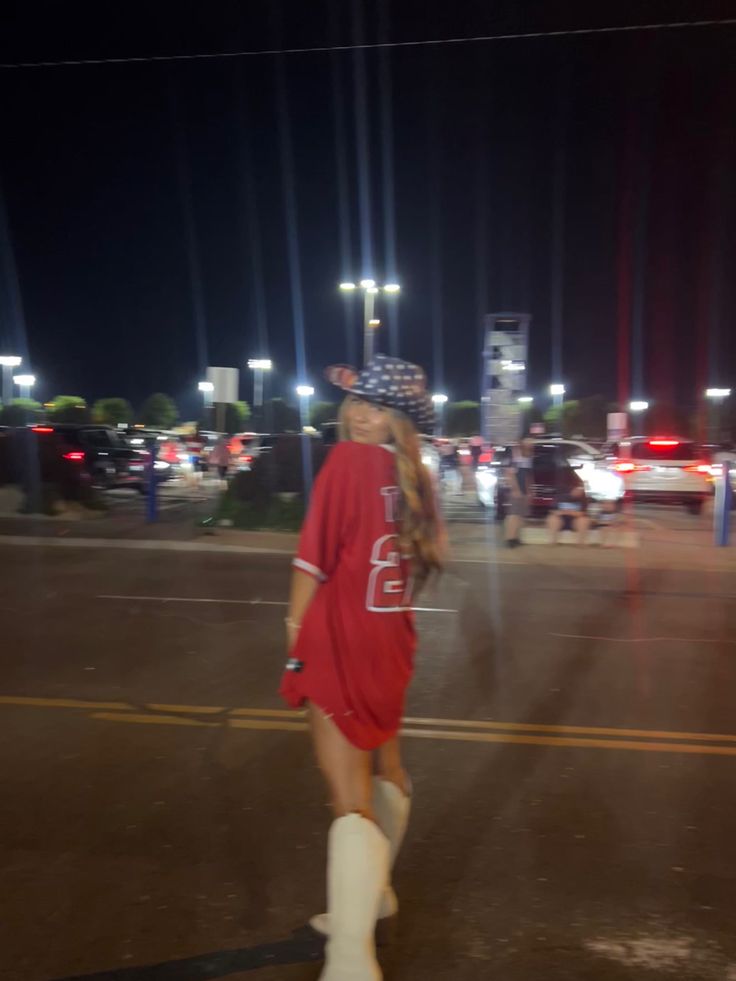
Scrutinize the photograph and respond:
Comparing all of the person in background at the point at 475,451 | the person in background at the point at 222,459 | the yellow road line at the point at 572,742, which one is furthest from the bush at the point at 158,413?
the yellow road line at the point at 572,742

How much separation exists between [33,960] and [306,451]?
15966mm

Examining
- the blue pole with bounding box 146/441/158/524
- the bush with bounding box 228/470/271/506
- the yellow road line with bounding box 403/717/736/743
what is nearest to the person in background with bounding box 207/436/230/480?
the blue pole with bounding box 146/441/158/524

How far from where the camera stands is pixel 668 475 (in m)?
22.6

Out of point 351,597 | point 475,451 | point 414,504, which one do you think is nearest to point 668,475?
point 475,451

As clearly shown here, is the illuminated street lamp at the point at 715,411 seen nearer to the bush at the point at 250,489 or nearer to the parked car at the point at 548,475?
the parked car at the point at 548,475

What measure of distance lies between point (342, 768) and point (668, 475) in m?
20.2

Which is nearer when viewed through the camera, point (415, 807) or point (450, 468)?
point (415, 807)

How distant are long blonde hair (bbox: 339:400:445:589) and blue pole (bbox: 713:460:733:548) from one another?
1376 centimetres

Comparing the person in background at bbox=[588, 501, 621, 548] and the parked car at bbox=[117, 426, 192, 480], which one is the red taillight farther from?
the parked car at bbox=[117, 426, 192, 480]

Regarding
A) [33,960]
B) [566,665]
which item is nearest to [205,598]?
[566,665]

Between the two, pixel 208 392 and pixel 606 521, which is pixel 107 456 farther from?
pixel 208 392

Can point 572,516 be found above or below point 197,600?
below

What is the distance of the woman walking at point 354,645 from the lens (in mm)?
3369

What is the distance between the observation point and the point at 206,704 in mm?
7156
